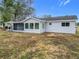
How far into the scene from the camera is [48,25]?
25.8m

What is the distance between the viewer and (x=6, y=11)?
3516 cm

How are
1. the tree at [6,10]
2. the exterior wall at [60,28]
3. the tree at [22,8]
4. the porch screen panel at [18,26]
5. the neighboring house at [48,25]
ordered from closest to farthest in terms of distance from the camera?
1. the exterior wall at [60,28]
2. the neighboring house at [48,25]
3. the porch screen panel at [18,26]
4. the tree at [6,10]
5. the tree at [22,8]

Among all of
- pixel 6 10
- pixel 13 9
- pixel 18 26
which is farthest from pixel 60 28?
pixel 6 10

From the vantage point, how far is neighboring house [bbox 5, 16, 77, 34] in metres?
23.4

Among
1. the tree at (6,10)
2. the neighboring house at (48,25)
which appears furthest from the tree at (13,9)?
the neighboring house at (48,25)

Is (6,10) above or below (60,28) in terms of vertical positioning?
above

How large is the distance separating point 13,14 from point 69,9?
19388 millimetres

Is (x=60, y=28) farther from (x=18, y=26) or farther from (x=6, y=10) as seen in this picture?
(x=6, y=10)

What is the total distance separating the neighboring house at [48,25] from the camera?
76.8ft

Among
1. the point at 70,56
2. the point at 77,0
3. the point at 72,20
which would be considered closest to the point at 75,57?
the point at 70,56

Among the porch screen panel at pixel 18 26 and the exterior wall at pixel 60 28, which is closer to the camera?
the exterior wall at pixel 60 28

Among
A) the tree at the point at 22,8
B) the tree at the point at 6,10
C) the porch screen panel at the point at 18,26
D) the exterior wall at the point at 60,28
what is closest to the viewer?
the exterior wall at the point at 60,28

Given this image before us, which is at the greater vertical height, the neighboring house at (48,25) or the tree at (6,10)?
the tree at (6,10)

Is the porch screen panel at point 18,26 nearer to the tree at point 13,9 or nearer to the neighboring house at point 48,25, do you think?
the neighboring house at point 48,25
